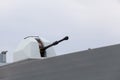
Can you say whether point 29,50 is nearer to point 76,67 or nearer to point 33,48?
point 33,48

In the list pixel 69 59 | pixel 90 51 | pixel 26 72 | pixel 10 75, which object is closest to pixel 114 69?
pixel 90 51

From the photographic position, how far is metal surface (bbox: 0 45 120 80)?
3992mm

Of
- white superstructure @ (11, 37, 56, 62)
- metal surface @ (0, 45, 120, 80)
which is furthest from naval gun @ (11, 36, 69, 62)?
metal surface @ (0, 45, 120, 80)

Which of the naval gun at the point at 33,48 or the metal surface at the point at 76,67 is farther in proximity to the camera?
the naval gun at the point at 33,48

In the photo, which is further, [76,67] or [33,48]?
[33,48]

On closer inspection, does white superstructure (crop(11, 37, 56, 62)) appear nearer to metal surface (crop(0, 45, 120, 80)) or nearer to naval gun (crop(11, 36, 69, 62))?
naval gun (crop(11, 36, 69, 62))

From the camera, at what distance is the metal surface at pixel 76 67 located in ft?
A: 13.1

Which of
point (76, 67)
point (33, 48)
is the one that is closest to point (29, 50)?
point (33, 48)

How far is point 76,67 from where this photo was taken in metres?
4.36

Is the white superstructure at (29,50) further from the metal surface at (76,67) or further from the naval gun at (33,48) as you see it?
the metal surface at (76,67)

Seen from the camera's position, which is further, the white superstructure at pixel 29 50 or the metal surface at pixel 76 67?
the white superstructure at pixel 29 50

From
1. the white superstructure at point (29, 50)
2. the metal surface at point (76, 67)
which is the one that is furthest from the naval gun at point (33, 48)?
the metal surface at point (76, 67)

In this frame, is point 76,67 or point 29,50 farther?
point 29,50

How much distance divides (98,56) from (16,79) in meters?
1.50
